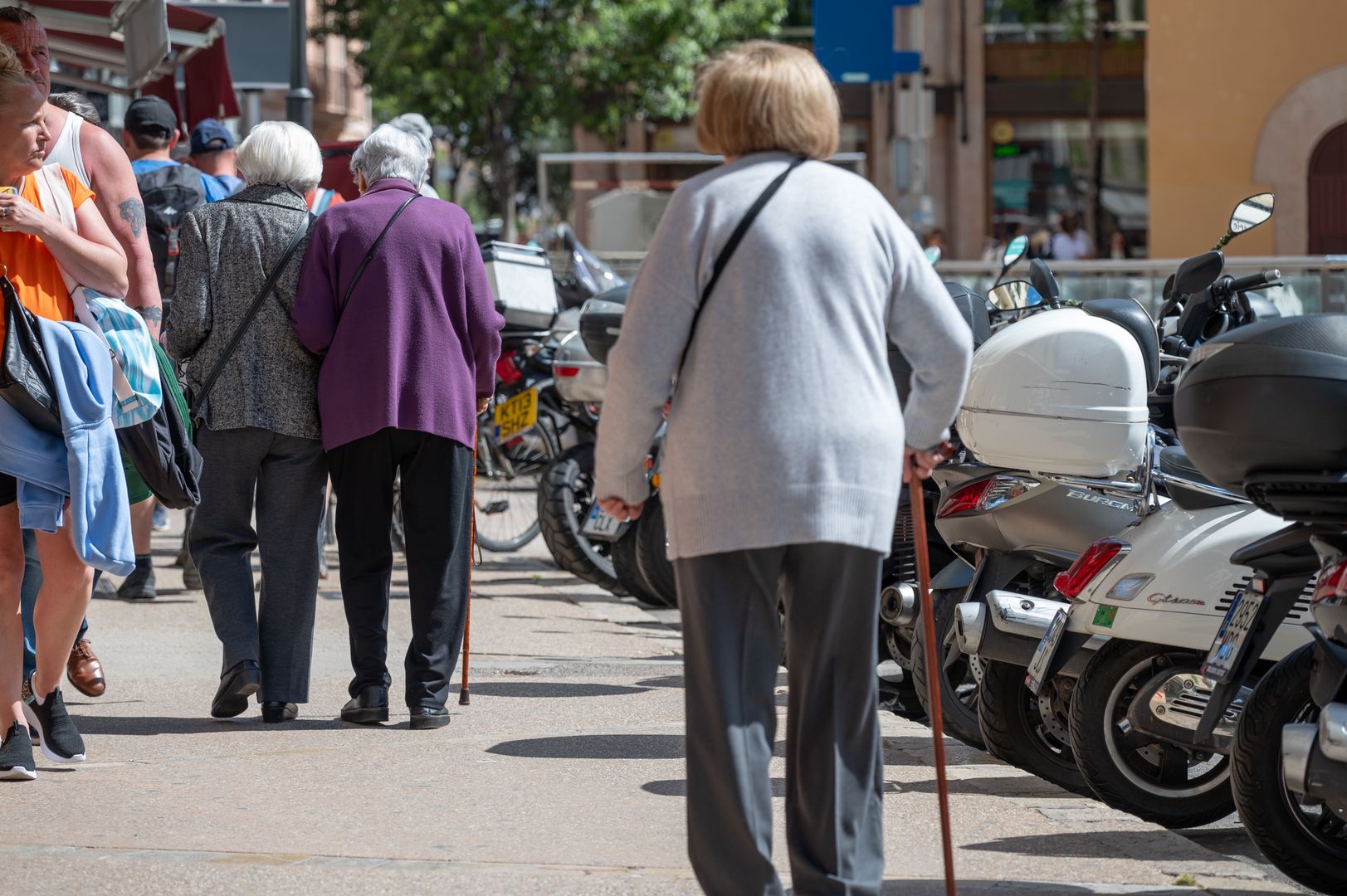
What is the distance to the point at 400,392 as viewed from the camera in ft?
19.8

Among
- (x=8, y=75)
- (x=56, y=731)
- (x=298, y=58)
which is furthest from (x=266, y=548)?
Result: (x=298, y=58)

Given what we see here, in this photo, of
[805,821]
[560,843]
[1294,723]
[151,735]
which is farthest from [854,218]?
[151,735]

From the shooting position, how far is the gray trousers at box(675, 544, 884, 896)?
366 cm

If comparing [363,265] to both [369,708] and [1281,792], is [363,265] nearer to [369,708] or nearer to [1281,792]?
[369,708]

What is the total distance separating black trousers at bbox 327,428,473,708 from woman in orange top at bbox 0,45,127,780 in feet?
3.17

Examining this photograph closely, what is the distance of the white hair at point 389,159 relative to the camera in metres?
6.33

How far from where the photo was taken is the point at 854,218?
3.66 meters

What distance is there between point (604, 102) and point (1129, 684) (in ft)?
102

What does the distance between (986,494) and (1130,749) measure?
983 mm

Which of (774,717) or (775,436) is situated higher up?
(775,436)

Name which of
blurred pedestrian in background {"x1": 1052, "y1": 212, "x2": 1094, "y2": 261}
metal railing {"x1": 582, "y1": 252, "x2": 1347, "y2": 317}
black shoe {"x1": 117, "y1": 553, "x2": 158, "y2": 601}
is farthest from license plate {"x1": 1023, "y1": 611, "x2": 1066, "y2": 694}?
blurred pedestrian in background {"x1": 1052, "y1": 212, "x2": 1094, "y2": 261}

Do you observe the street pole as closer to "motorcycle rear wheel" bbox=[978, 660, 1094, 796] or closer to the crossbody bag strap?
the crossbody bag strap

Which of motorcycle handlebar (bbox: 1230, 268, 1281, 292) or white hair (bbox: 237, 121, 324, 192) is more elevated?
white hair (bbox: 237, 121, 324, 192)

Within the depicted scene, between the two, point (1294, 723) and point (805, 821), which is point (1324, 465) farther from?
point (805, 821)
